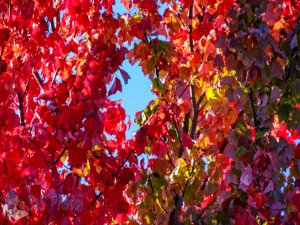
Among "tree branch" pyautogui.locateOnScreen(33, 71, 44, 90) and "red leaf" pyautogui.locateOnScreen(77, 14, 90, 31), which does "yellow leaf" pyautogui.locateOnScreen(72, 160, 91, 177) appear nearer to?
"tree branch" pyautogui.locateOnScreen(33, 71, 44, 90)

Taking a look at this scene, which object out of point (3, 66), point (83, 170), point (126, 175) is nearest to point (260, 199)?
point (126, 175)

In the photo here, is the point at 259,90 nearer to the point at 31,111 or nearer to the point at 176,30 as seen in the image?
the point at 176,30

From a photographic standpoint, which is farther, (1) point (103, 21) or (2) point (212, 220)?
(1) point (103, 21)

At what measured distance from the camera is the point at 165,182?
5652 millimetres

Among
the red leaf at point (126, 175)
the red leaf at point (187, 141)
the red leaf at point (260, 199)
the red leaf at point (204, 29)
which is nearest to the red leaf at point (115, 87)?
the red leaf at point (126, 175)

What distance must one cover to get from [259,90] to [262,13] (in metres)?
0.73

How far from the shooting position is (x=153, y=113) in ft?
18.9

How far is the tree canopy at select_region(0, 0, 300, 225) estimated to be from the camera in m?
5.12

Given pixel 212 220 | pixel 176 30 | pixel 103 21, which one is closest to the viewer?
pixel 212 220

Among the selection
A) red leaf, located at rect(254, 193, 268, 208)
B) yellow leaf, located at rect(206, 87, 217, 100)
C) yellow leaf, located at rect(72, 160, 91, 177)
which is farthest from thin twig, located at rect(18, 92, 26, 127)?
red leaf, located at rect(254, 193, 268, 208)

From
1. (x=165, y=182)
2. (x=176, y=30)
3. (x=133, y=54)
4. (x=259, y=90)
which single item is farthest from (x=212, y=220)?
(x=176, y=30)

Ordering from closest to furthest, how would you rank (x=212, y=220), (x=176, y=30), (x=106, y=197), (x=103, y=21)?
(x=212, y=220) < (x=106, y=197) < (x=103, y=21) < (x=176, y=30)

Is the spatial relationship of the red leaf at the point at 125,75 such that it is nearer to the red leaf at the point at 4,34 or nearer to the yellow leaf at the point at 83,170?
the yellow leaf at the point at 83,170

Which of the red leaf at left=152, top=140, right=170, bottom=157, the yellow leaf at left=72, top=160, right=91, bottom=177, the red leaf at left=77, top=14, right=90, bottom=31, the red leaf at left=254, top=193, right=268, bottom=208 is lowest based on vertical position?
the red leaf at left=254, top=193, right=268, bottom=208
